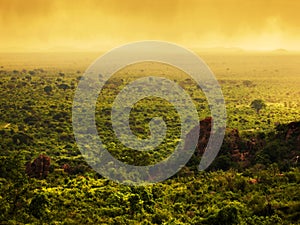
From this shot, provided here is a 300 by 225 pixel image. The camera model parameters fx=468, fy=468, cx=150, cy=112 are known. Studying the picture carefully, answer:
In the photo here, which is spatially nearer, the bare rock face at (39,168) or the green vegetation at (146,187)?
the green vegetation at (146,187)

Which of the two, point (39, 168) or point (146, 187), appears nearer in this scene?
point (146, 187)

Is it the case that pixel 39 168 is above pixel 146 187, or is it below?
below

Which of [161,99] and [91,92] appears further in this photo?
[91,92]

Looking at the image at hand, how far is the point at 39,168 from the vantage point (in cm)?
4988

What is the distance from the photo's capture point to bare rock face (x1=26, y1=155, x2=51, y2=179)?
49.3 meters

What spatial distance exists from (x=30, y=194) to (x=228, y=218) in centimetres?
1783

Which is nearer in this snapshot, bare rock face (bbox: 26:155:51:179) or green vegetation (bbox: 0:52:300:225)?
green vegetation (bbox: 0:52:300:225)

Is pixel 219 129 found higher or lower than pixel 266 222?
higher

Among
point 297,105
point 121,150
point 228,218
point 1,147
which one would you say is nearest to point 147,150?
point 121,150

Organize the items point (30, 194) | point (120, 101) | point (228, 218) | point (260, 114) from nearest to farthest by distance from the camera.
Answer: point (228, 218)
point (30, 194)
point (260, 114)
point (120, 101)

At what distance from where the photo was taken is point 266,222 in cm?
3334

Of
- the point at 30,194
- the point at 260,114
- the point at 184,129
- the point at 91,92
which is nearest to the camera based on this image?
the point at 30,194

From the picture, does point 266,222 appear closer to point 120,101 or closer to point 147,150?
point 147,150

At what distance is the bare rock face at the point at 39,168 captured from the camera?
49.3 meters
